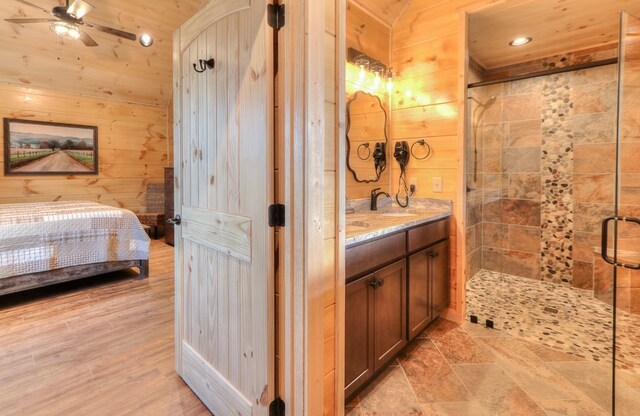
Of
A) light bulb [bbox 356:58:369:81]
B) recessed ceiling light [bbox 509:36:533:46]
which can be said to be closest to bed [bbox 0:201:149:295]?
light bulb [bbox 356:58:369:81]

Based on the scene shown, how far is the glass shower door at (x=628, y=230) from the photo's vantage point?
191 cm

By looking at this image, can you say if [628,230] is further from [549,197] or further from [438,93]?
[438,93]

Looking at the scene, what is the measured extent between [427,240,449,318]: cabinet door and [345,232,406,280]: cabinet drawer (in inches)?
17.8

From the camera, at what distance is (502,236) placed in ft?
12.6

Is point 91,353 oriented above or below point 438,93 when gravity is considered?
below

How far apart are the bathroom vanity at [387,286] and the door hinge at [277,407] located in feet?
1.21

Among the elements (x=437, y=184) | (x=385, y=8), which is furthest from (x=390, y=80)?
(x=437, y=184)

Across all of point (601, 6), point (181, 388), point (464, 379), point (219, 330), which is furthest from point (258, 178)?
point (601, 6)

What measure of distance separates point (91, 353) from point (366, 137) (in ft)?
Result: 8.22

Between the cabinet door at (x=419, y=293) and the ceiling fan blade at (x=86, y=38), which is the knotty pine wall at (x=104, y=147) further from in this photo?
the cabinet door at (x=419, y=293)

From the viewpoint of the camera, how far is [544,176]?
3.59 m

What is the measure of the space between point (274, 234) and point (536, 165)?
11.3 ft

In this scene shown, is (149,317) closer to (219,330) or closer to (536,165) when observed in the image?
(219,330)

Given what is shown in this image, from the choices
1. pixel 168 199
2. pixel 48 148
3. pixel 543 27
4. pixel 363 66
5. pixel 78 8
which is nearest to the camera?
pixel 363 66
